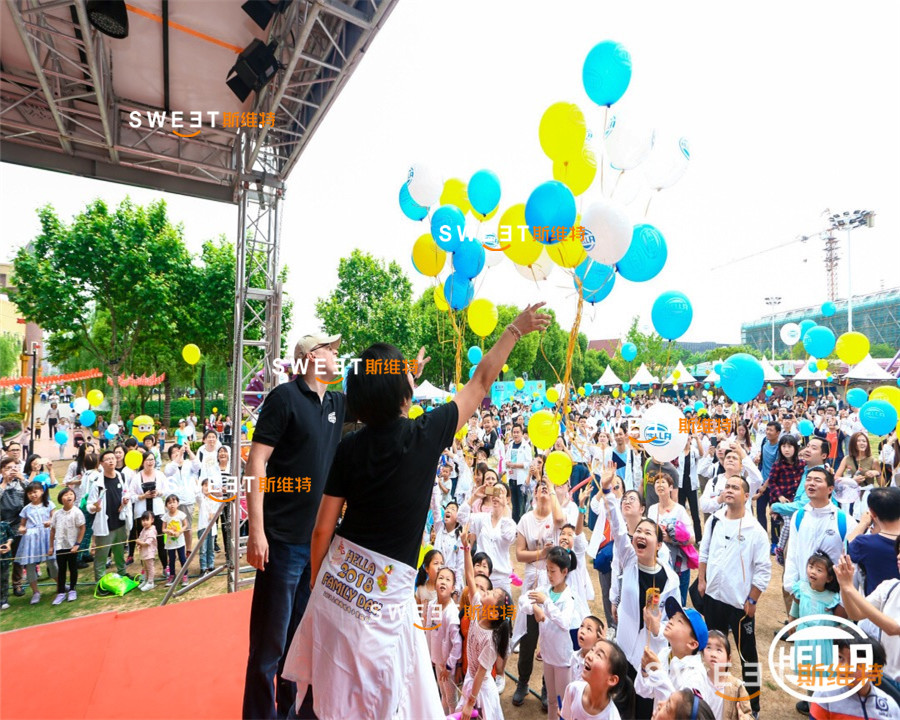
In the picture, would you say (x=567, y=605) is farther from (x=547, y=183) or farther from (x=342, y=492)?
(x=547, y=183)

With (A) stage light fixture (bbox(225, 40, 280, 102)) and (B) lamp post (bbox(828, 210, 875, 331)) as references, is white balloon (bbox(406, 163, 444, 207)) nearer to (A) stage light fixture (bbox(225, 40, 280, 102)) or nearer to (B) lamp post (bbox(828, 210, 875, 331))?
(A) stage light fixture (bbox(225, 40, 280, 102))

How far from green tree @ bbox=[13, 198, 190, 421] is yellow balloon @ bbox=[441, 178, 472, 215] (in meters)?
14.3

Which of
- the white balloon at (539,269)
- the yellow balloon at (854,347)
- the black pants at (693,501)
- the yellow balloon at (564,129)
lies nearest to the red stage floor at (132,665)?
the white balloon at (539,269)

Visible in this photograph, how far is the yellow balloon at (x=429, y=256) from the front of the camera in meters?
4.60

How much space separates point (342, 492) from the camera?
1.46 meters

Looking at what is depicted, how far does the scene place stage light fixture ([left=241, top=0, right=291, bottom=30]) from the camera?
4096 millimetres

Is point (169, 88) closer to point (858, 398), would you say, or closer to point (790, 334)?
point (858, 398)

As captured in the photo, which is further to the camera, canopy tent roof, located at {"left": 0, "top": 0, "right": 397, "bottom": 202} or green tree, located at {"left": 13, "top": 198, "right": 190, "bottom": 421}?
green tree, located at {"left": 13, "top": 198, "right": 190, "bottom": 421}

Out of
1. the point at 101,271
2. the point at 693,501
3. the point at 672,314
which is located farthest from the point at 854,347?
the point at 101,271

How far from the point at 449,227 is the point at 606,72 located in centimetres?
157

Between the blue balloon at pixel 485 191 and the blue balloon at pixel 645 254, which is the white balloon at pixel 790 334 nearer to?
the blue balloon at pixel 645 254

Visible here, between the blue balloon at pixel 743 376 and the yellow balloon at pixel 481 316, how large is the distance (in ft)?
7.39

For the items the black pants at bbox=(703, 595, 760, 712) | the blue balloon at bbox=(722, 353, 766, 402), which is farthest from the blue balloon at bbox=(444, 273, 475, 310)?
the black pants at bbox=(703, 595, 760, 712)

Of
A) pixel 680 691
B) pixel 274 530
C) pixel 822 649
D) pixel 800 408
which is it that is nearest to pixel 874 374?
pixel 800 408
